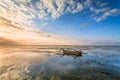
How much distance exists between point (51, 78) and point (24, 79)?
12.0 feet

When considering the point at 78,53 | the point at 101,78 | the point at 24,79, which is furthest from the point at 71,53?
the point at 24,79

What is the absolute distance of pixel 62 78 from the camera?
13.0 metres

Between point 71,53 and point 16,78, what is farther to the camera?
point 71,53

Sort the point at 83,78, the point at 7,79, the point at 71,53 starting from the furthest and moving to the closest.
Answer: the point at 71,53 < the point at 83,78 < the point at 7,79

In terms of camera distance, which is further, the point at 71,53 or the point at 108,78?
the point at 71,53

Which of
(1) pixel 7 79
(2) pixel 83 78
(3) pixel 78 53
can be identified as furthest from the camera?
(3) pixel 78 53

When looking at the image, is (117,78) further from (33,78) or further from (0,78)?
(0,78)

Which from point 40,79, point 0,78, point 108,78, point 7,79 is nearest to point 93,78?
point 108,78

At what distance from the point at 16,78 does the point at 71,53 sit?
100.0ft

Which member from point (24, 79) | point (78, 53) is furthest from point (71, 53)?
point (24, 79)

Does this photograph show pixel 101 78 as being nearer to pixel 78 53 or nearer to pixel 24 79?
pixel 24 79

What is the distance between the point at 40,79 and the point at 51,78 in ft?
5.02

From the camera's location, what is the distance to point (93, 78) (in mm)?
13406

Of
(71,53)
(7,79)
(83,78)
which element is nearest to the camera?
(7,79)
